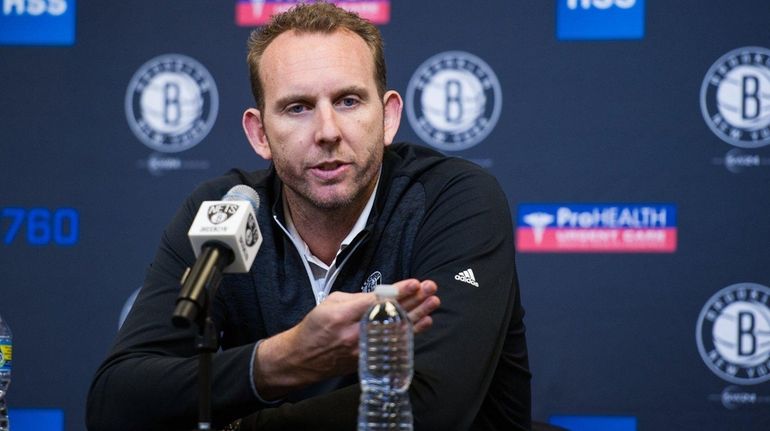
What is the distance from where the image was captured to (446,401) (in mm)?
1805

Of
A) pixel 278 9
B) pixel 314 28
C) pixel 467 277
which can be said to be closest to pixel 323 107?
pixel 314 28

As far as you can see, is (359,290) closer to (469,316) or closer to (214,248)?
(469,316)

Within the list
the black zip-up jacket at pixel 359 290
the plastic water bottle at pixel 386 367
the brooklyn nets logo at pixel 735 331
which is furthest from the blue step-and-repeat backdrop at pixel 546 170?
the plastic water bottle at pixel 386 367

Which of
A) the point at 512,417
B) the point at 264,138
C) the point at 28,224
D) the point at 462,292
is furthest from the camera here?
the point at 28,224

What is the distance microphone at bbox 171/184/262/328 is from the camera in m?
1.38

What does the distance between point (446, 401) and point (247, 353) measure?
0.38 m

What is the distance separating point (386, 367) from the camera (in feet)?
5.66

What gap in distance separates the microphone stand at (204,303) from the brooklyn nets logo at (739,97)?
2.48 meters

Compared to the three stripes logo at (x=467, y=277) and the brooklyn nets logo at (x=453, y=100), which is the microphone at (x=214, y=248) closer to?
the three stripes logo at (x=467, y=277)

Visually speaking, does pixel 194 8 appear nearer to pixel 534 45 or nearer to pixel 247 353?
pixel 534 45

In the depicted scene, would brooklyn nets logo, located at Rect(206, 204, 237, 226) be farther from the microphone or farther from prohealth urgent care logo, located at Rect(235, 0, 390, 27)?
prohealth urgent care logo, located at Rect(235, 0, 390, 27)

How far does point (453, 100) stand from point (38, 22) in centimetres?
160

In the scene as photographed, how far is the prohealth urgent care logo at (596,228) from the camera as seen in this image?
11.2 feet

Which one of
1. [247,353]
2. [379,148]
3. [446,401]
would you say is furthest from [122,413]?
[379,148]
